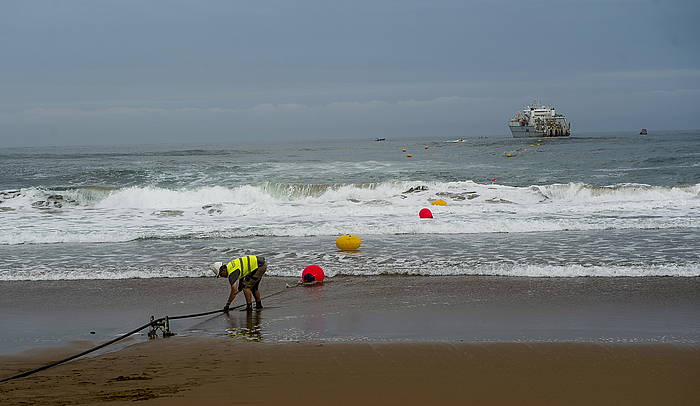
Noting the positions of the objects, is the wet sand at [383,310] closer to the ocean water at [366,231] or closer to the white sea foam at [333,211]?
the ocean water at [366,231]

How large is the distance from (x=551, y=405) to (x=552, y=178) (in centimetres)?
2918

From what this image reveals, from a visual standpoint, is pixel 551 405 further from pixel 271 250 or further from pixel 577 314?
pixel 271 250

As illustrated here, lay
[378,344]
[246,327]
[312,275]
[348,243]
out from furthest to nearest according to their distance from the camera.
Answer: [348,243], [312,275], [246,327], [378,344]

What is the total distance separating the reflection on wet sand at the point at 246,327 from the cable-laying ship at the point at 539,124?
96491 millimetres

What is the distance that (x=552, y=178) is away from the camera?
32406 mm

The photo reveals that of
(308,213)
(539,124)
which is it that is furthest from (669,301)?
(539,124)

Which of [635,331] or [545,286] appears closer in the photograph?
[635,331]

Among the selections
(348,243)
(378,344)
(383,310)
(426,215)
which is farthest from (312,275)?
(426,215)

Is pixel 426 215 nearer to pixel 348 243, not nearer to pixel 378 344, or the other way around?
pixel 348 243

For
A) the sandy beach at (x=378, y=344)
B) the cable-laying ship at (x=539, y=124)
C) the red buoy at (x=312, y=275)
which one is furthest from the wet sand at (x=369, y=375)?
the cable-laying ship at (x=539, y=124)

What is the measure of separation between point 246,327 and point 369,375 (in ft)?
8.17

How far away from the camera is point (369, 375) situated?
223 inches

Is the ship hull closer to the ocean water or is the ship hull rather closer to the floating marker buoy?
the ocean water

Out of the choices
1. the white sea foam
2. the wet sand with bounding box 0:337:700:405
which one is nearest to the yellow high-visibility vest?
the wet sand with bounding box 0:337:700:405
